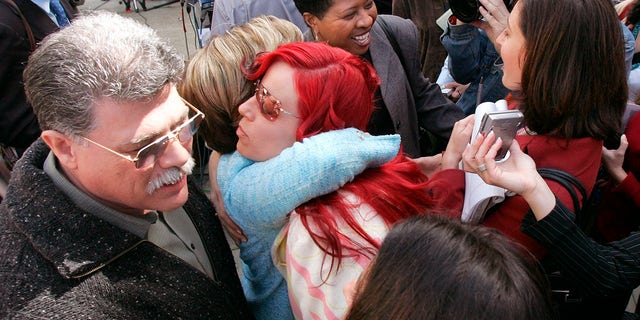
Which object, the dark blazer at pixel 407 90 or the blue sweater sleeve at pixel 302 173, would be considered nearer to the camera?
the blue sweater sleeve at pixel 302 173

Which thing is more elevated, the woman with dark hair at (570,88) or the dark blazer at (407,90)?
the woman with dark hair at (570,88)

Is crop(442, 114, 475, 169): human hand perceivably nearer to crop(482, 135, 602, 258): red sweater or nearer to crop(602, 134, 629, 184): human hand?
crop(482, 135, 602, 258): red sweater

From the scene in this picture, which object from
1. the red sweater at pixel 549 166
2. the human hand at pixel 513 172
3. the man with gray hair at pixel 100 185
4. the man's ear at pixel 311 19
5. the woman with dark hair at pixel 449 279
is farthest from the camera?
the man's ear at pixel 311 19

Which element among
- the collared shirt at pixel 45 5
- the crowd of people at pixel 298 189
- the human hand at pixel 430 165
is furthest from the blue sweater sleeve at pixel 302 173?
the collared shirt at pixel 45 5

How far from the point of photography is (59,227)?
1.06 m

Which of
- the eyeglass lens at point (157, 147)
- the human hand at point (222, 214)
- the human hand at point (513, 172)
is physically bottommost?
the human hand at point (222, 214)

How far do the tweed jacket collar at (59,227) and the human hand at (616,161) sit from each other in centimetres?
163

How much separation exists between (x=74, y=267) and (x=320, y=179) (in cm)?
57

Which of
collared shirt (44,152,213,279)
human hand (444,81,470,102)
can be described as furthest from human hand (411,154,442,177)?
human hand (444,81,470,102)

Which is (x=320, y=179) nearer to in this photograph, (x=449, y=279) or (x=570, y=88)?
(x=449, y=279)

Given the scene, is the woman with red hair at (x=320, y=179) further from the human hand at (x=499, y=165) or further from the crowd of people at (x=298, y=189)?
the human hand at (x=499, y=165)

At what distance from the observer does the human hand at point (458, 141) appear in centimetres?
165

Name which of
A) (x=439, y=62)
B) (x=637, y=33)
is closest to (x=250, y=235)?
(x=637, y=33)

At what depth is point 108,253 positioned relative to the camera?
1.10 metres
